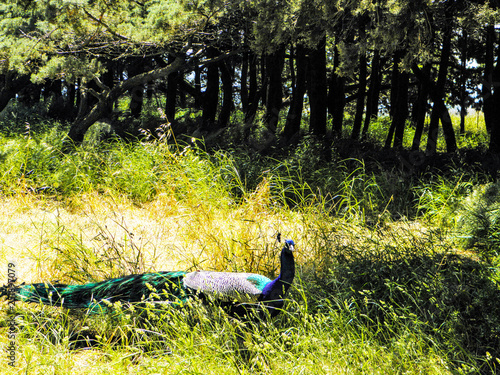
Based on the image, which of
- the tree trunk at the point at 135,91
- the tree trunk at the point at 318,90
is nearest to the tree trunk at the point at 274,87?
the tree trunk at the point at 318,90

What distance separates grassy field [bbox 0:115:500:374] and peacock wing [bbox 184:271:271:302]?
0.17 m

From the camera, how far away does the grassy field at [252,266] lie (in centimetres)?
238

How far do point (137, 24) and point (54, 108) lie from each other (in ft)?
28.6

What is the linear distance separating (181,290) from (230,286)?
30cm

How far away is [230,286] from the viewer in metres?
2.58

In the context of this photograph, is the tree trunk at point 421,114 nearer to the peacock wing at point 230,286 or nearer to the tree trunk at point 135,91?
the peacock wing at point 230,286

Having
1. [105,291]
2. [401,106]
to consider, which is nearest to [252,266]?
[105,291]

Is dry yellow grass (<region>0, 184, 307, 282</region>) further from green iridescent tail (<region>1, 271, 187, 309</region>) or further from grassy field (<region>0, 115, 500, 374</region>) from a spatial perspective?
green iridescent tail (<region>1, 271, 187, 309</region>)

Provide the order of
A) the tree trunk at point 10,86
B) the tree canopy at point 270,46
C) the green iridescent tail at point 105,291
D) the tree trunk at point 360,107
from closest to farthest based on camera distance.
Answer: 1. the green iridescent tail at point 105,291
2. the tree canopy at point 270,46
3. the tree trunk at point 360,107
4. the tree trunk at point 10,86

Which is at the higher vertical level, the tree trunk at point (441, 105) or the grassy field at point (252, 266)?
the tree trunk at point (441, 105)

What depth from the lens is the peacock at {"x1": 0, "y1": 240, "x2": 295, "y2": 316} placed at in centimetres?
255

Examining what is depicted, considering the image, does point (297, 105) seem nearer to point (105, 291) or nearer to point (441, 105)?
point (441, 105)

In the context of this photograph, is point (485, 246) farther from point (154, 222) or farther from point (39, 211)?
point (39, 211)

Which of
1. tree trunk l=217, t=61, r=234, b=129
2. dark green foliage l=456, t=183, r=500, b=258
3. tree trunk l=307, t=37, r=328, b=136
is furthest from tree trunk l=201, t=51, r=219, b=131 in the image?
dark green foliage l=456, t=183, r=500, b=258
